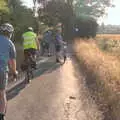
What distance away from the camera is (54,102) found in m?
11.2

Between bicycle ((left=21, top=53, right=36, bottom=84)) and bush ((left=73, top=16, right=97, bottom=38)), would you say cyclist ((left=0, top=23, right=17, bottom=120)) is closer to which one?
bicycle ((left=21, top=53, right=36, bottom=84))

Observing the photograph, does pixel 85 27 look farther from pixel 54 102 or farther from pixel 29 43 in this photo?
pixel 54 102

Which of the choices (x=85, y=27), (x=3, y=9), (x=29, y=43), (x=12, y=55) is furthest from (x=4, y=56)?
(x=85, y=27)

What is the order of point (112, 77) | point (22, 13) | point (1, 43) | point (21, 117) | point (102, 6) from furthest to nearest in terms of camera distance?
point (102, 6) → point (22, 13) → point (112, 77) → point (21, 117) → point (1, 43)

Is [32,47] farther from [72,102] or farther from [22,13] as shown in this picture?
[22,13]

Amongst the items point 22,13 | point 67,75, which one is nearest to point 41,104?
point 67,75

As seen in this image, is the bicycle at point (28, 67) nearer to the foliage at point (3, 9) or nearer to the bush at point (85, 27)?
the foliage at point (3, 9)

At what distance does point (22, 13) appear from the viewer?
3944cm

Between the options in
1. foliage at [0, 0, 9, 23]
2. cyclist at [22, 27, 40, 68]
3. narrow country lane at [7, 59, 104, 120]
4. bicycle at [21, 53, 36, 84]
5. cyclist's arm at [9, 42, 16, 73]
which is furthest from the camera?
foliage at [0, 0, 9, 23]

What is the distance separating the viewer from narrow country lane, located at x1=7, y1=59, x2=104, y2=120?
9.55 m

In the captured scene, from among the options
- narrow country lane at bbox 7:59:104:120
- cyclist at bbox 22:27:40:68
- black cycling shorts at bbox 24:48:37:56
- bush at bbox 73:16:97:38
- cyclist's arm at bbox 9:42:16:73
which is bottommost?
bush at bbox 73:16:97:38

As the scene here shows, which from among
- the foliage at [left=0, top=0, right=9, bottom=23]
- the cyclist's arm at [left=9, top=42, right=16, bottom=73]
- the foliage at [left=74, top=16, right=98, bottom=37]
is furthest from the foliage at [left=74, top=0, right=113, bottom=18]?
the cyclist's arm at [left=9, top=42, right=16, bottom=73]

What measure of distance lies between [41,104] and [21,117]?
61.8 inches

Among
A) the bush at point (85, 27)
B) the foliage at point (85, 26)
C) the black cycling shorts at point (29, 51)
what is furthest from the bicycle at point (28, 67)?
the foliage at point (85, 26)
